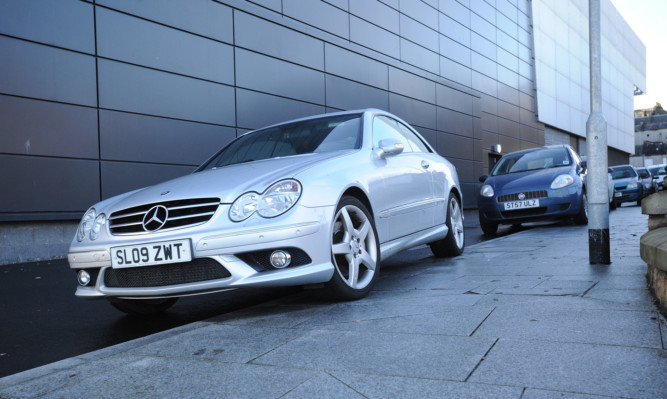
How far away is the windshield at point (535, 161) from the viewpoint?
34.0ft

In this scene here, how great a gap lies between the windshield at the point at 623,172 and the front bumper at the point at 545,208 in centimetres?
1114

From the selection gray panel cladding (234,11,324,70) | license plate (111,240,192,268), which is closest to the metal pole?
license plate (111,240,192,268)

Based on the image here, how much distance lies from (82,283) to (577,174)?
8.57 metres

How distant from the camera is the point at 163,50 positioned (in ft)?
32.0

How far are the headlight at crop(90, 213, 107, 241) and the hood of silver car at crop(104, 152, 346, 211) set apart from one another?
0.30 feet

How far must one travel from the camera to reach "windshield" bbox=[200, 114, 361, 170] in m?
4.55

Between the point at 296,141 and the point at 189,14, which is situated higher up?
the point at 189,14

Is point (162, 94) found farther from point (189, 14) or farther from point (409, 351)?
point (409, 351)

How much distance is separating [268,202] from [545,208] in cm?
729

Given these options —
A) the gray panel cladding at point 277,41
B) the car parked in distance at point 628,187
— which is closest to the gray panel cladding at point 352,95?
the gray panel cladding at point 277,41

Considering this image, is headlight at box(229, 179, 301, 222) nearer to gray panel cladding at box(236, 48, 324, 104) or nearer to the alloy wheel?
the alloy wheel

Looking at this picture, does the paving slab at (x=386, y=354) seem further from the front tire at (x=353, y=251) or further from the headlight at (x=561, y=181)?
the headlight at (x=561, y=181)

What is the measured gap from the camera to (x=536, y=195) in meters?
9.52

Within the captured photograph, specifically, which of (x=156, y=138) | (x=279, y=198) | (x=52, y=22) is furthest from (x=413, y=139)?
(x=52, y=22)
